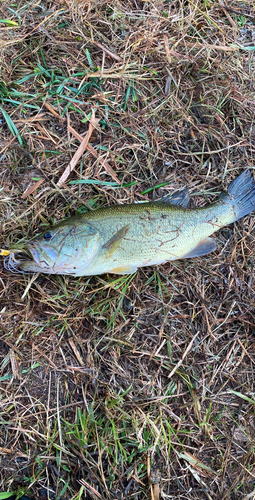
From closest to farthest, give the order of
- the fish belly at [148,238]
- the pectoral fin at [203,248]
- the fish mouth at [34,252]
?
the fish mouth at [34,252]
the fish belly at [148,238]
the pectoral fin at [203,248]

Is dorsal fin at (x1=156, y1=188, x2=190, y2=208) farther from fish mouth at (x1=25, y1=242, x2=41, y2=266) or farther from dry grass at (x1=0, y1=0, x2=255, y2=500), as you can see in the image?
fish mouth at (x1=25, y1=242, x2=41, y2=266)

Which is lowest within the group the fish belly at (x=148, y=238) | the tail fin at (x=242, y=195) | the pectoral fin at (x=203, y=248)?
the pectoral fin at (x=203, y=248)

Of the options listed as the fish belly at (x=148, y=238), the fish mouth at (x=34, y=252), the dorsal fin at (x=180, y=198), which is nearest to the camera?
the fish mouth at (x=34, y=252)

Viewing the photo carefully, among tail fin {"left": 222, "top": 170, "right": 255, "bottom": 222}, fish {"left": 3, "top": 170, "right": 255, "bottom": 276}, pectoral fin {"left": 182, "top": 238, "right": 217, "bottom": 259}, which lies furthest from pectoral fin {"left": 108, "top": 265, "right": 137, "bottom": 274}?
tail fin {"left": 222, "top": 170, "right": 255, "bottom": 222}

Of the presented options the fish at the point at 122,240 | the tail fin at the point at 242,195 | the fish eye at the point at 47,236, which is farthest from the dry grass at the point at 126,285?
the fish eye at the point at 47,236

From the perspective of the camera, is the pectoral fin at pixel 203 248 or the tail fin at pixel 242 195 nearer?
the pectoral fin at pixel 203 248

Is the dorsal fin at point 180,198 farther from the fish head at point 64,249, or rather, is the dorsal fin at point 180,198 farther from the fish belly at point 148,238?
the fish head at point 64,249
